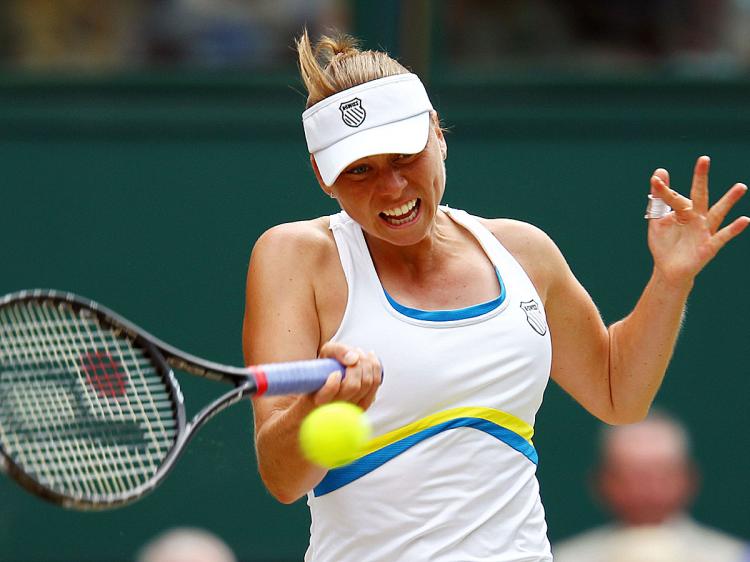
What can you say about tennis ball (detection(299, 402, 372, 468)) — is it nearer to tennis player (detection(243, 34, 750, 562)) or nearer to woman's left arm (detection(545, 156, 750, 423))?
tennis player (detection(243, 34, 750, 562))

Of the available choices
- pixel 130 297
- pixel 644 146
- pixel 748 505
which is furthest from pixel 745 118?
pixel 130 297

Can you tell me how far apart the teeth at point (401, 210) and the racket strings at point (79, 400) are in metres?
0.54

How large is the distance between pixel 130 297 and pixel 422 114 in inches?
124

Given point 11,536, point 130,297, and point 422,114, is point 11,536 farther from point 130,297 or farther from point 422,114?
point 422,114

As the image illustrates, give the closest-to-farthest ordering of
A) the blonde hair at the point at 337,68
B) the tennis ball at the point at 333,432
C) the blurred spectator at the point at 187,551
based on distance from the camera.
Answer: the tennis ball at the point at 333,432 → the blonde hair at the point at 337,68 → the blurred spectator at the point at 187,551

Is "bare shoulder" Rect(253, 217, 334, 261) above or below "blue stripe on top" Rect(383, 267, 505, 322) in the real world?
above

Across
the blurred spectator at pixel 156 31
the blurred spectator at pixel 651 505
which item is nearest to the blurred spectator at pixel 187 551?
the blurred spectator at pixel 651 505

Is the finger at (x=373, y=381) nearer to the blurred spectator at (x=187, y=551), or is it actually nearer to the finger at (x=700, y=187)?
the finger at (x=700, y=187)

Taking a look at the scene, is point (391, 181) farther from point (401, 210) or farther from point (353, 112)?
point (353, 112)

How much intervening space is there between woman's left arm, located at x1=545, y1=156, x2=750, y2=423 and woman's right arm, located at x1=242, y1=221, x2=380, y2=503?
22.0 inches

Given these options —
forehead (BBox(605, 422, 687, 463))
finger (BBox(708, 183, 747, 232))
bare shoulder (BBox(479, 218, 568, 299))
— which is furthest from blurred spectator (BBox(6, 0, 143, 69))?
finger (BBox(708, 183, 747, 232))

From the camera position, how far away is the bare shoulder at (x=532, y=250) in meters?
3.25

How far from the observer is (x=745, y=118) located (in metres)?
6.07

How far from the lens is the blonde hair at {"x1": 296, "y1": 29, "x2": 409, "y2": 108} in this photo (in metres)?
3.12
